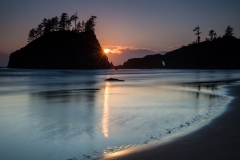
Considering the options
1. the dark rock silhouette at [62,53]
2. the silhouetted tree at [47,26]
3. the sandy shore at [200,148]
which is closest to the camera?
the sandy shore at [200,148]

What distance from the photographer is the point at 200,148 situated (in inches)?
253

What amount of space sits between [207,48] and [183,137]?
185915mm

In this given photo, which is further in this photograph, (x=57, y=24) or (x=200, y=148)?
(x=57, y=24)

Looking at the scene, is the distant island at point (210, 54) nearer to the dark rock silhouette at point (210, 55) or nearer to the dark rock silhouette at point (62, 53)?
the dark rock silhouette at point (210, 55)

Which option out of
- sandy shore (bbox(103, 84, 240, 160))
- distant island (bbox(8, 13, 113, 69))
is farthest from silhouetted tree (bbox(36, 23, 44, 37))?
sandy shore (bbox(103, 84, 240, 160))

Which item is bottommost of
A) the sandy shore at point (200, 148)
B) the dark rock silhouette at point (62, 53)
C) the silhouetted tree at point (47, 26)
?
the sandy shore at point (200, 148)

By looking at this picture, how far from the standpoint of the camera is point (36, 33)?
166m

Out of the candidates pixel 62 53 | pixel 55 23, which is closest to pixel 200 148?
pixel 62 53

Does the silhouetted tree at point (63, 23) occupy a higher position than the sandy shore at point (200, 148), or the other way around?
the silhouetted tree at point (63, 23)

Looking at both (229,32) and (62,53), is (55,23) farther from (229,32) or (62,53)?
(229,32)

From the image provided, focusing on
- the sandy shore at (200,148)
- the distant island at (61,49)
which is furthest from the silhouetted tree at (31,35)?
the sandy shore at (200,148)

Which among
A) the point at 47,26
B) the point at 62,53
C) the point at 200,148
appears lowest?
the point at 200,148

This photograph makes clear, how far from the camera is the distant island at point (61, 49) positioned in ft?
482

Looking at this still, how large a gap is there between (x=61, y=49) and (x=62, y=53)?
3273mm
